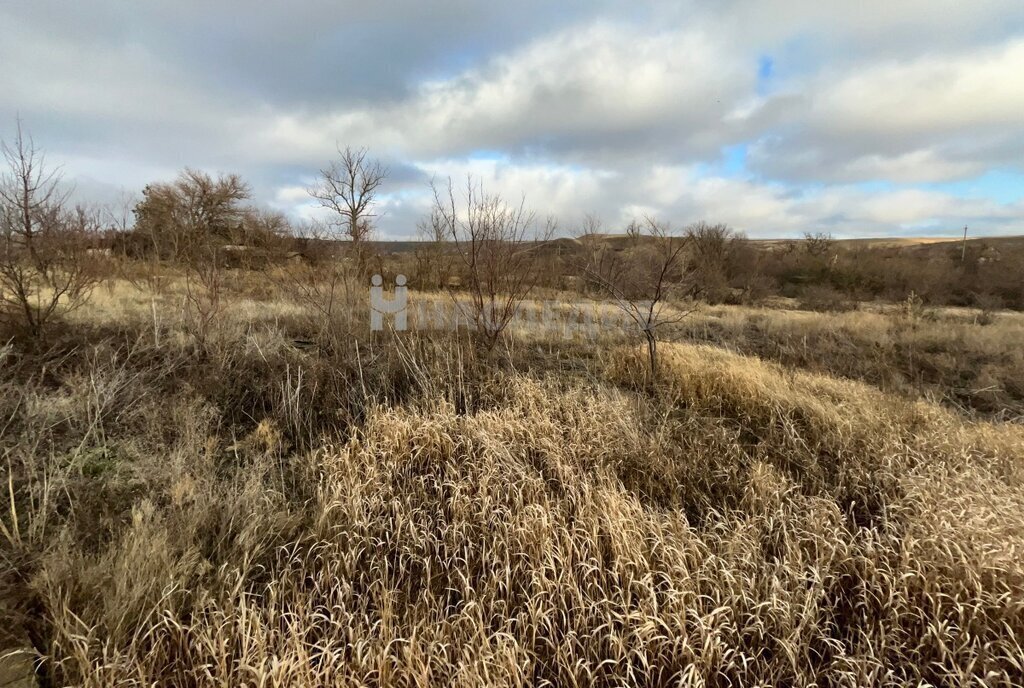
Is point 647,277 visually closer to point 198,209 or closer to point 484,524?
point 484,524

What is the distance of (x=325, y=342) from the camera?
749 centimetres

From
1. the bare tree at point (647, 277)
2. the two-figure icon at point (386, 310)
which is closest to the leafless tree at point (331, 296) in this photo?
the two-figure icon at point (386, 310)

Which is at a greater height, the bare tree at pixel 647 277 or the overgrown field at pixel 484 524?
the bare tree at pixel 647 277

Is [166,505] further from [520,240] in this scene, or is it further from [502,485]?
[520,240]

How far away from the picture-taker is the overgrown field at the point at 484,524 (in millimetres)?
2545

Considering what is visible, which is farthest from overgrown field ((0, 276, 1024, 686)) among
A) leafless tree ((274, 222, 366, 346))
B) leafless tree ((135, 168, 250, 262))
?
leafless tree ((135, 168, 250, 262))

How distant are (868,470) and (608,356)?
13.2 ft

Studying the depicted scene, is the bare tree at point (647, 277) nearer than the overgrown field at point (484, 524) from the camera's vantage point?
No

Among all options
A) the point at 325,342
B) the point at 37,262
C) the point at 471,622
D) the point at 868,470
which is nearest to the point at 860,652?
the point at 471,622

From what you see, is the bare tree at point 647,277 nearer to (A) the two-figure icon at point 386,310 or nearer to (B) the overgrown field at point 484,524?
(B) the overgrown field at point 484,524

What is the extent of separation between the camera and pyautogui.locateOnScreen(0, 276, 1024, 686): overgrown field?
2.54 m

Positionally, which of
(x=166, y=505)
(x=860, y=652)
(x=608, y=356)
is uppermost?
(x=608, y=356)

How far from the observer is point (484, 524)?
12.0ft

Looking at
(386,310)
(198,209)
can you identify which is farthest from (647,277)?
(198,209)
